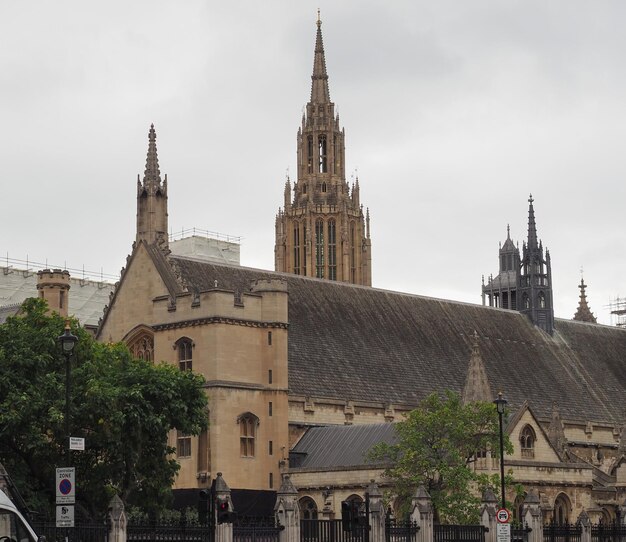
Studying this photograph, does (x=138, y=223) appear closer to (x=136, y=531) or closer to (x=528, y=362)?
(x=528, y=362)

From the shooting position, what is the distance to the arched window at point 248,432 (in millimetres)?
74812

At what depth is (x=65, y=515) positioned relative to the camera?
131 ft

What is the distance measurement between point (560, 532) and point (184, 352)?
24029mm

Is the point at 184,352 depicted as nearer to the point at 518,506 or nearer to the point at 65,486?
the point at 518,506

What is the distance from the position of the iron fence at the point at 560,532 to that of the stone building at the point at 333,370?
1264 centimetres

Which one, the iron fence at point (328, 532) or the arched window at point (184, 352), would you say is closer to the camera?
the iron fence at point (328, 532)

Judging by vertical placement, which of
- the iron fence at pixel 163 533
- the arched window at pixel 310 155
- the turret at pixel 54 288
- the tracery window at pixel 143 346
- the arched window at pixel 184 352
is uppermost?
the arched window at pixel 310 155

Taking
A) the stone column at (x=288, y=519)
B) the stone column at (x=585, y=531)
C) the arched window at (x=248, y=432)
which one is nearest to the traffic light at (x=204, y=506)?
the stone column at (x=288, y=519)

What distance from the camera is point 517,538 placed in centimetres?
5809

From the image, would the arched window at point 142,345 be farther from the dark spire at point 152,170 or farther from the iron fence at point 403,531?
the iron fence at point 403,531

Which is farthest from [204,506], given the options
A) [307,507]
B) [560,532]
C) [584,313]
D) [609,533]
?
[584,313]

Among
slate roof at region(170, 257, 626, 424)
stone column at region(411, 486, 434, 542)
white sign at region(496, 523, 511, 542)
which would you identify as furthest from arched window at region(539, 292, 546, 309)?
white sign at region(496, 523, 511, 542)

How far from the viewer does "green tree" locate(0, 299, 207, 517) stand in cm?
5600

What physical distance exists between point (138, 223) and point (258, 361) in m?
10.7
